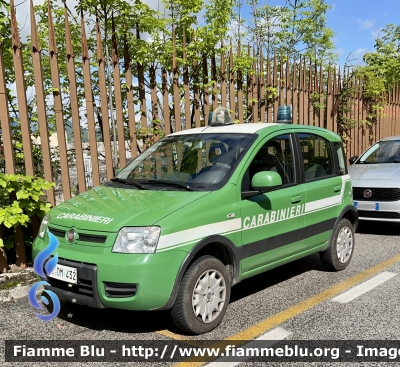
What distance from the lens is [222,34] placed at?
789 cm

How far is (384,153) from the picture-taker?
8.43 metres

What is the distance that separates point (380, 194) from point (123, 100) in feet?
14.3

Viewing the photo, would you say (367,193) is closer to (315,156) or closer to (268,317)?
(315,156)

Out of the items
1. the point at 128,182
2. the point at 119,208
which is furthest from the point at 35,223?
the point at 119,208

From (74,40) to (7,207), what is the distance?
3.33 metres

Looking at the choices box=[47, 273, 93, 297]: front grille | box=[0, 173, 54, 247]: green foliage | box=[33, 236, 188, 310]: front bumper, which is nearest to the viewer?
box=[33, 236, 188, 310]: front bumper

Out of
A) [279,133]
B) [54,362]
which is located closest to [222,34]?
[279,133]

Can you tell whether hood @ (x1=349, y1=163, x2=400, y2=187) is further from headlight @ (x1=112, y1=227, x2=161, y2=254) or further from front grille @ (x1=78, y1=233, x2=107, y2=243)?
front grille @ (x1=78, y1=233, x2=107, y2=243)

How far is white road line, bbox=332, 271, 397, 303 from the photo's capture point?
14.3 ft

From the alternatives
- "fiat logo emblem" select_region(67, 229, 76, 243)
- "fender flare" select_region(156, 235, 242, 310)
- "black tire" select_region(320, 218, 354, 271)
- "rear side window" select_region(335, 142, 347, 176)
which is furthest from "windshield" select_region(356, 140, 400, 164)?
"fiat logo emblem" select_region(67, 229, 76, 243)

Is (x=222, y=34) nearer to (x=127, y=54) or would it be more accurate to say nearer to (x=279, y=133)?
(x=127, y=54)

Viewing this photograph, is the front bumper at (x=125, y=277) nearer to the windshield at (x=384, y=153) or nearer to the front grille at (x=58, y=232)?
the front grille at (x=58, y=232)

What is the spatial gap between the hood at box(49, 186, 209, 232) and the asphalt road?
0.93 m

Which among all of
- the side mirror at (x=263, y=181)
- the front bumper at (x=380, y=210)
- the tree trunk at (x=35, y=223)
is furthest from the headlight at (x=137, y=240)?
the front bumper at (x=380, y=210)
